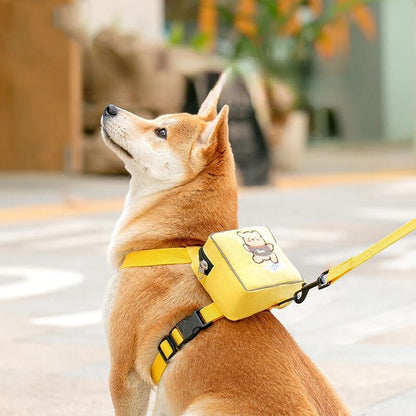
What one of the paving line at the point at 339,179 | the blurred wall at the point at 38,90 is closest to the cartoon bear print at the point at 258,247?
the paving line at the point at 339,179

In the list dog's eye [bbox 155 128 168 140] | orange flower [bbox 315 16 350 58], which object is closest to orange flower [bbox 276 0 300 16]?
orange flower [bbox 315 16 350 58]

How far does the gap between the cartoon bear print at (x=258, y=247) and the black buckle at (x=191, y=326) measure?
0.27 metres

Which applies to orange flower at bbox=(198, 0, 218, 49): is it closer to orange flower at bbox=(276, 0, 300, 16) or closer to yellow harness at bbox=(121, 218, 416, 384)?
orange flower at bbox=(276, 0, 300, 16)

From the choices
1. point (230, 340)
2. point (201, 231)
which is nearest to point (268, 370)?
point (230, 340)

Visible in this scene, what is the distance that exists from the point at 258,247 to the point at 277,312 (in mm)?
3001

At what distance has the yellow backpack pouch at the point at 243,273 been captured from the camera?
12.3ft

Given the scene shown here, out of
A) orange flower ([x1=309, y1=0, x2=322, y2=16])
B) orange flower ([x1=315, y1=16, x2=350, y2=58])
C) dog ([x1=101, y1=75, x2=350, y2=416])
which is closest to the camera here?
dog ([x1=101, y1=75, x2=350, y2=416])

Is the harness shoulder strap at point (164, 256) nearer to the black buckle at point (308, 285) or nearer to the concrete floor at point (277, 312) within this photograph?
the black buckle at point (308, 285)

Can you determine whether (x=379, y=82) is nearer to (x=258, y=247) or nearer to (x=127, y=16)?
(x=127, y=16)

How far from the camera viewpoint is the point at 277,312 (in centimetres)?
687

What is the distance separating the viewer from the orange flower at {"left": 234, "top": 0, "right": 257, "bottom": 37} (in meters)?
21.3

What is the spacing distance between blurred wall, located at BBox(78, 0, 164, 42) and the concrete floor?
430 cm

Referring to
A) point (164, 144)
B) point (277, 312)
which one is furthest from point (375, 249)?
point (277, 312)

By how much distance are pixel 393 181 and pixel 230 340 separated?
41.0 ft
